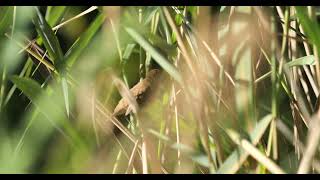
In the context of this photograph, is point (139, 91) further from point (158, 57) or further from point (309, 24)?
point (309, 24)

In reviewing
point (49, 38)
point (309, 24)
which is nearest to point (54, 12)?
point (49, 38)

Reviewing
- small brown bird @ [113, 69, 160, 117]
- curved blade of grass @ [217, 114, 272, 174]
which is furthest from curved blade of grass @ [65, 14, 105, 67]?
curved blade of grass @ [217, 114, 272, 174]

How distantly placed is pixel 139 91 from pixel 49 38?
17 cm

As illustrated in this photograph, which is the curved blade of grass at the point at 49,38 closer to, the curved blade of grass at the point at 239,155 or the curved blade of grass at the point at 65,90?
the curved blade of grass at the point at 65,90

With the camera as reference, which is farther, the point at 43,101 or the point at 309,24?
the point at 43,101

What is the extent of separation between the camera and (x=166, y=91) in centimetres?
82

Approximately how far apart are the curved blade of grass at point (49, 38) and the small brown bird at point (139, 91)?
13 centimetres

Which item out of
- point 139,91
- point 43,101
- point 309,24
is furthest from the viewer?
point 139,91

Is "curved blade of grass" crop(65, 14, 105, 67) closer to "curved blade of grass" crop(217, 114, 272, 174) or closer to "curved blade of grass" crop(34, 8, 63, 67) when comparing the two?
"curved blade of grass" crop(34, 8, 63, 67)

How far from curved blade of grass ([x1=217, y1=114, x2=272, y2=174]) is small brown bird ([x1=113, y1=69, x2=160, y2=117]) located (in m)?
0.24

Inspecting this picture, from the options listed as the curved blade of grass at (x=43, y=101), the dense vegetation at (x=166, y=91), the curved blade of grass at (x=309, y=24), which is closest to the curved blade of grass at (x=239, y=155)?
the dense vegetation at (x=166, y=91)

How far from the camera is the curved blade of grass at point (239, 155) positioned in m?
0.62

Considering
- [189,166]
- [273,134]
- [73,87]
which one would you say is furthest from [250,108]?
[73,87]

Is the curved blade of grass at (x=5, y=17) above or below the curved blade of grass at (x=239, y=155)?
above
